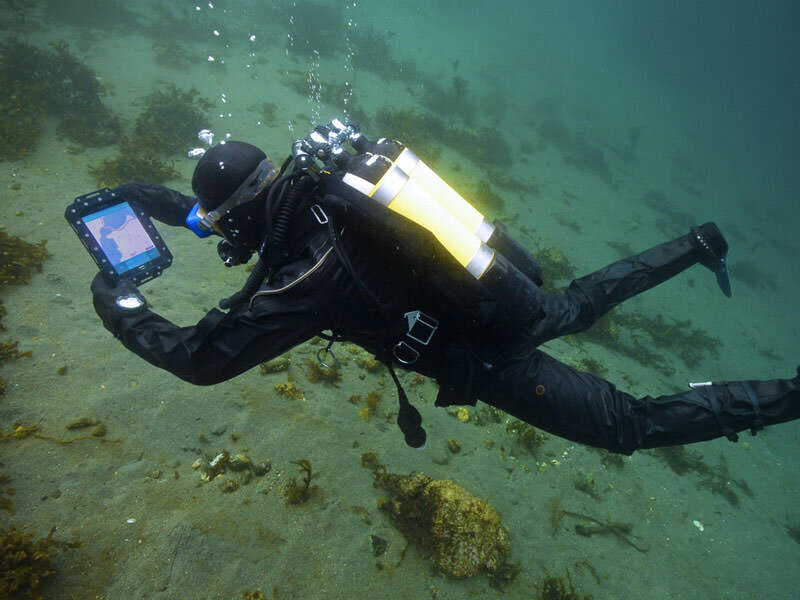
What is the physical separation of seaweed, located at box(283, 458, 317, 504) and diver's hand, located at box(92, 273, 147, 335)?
2.31 m

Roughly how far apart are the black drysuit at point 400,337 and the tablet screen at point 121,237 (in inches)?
8.9

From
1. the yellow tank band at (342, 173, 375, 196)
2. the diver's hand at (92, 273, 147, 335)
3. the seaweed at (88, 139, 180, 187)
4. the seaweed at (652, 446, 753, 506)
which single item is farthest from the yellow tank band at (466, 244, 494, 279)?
the seaweed at (88, 139, 180, 187)

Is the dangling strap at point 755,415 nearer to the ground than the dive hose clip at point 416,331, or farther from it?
farther from it

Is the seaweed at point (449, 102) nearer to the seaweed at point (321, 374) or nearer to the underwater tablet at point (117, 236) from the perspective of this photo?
the seaweed at point (321, 374)

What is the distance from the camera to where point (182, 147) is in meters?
10.3

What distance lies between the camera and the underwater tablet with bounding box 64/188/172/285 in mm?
2914

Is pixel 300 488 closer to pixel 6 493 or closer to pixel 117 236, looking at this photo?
pixel 6 493

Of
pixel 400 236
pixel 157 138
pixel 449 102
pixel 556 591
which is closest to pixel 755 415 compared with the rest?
pixel 556 591

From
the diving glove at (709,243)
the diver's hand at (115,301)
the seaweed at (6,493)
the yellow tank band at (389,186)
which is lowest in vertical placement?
the seaweed at (6,493)

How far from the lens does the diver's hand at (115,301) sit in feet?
9.11

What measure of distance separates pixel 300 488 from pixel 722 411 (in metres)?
4.21

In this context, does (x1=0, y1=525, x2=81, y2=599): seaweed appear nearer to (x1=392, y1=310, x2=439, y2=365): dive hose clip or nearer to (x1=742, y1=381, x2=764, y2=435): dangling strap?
(x1=392, y1=310, x2=439, y2=365): dive hose clip

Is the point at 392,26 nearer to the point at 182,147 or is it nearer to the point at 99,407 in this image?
the point at 182,147

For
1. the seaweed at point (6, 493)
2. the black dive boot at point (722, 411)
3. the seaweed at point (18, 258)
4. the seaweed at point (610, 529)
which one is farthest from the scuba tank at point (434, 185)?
the seaweed at point (18, 258)
